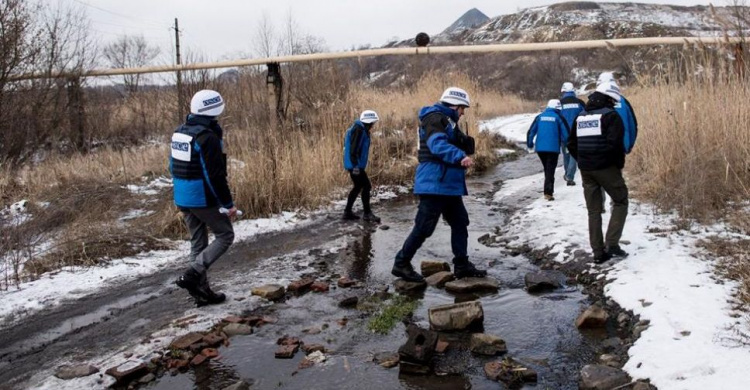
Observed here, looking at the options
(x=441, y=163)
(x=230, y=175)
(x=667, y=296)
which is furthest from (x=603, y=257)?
(x=230, y=175)

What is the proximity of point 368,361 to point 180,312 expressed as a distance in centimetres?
222

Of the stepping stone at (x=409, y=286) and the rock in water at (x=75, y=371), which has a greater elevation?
the stepping stone at (x=409, y=286)

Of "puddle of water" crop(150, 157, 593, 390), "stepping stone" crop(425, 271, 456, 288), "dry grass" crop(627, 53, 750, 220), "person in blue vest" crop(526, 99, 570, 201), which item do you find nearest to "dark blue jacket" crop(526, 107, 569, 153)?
"person in blue vest" crop(526, 99, 570, 201)

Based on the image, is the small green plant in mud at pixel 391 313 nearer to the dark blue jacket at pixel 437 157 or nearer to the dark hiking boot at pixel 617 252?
the dark blue jacket at pixel 437 157

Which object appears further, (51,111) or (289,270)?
(51,111)

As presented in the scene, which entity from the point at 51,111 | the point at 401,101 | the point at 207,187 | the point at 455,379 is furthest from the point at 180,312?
the point at 401,101

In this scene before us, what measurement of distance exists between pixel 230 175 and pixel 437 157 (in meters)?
5.03

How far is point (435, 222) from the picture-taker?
20.2 feet

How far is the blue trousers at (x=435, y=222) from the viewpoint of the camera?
20.0 feet

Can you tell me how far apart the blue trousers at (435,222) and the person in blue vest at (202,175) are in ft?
6.21

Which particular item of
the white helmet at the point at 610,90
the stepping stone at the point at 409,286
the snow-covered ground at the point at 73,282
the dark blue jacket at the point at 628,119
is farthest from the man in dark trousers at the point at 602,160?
the snow-covered ground at the point at 73,282

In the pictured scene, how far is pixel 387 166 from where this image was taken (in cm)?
1345

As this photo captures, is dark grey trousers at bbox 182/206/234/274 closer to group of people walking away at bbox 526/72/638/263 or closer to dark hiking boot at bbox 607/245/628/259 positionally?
group of people walking away at bbox 526/72/638/263

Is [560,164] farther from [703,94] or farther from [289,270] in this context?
[289,270]
